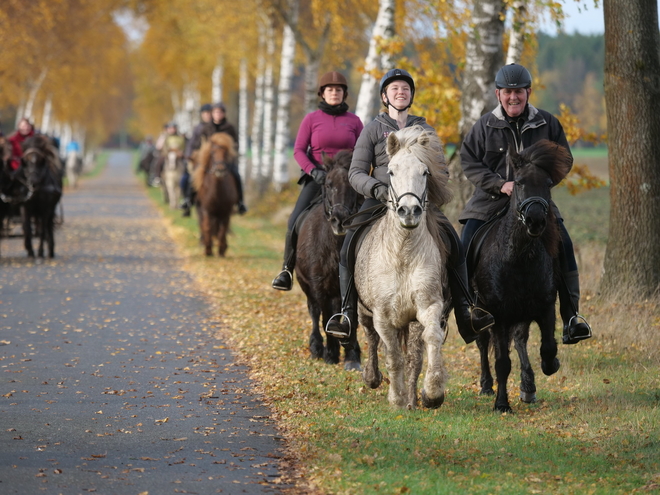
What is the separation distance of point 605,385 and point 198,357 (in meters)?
4.04

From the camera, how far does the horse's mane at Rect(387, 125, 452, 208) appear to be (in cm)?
716

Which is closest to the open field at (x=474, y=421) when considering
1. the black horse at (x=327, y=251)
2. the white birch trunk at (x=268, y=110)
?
the black horse at (x=327, y=251)

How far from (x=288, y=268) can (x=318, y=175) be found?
1.40 metres

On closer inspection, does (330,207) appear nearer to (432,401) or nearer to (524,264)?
(524,264)

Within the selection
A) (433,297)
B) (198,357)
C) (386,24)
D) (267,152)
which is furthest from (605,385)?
(267,152)

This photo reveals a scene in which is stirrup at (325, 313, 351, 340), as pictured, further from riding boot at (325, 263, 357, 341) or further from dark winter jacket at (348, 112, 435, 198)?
dark winter jacket at (348, 112, 435, 198)

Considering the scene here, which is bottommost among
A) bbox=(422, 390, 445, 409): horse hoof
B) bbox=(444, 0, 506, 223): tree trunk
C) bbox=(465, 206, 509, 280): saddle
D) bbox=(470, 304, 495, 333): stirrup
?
bbox=(422, 390, 445, 409): horse hoof

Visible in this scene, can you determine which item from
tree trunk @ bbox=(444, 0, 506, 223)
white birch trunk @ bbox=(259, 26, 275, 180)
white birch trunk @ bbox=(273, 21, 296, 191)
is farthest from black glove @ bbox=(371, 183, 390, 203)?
white birch trunk @ bbox=(259, 26, 275, 180)

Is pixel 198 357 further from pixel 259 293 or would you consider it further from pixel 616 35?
pixel 616 35

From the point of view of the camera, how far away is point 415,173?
22.7 feet

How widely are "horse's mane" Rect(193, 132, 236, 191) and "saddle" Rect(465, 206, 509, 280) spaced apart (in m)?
10.6

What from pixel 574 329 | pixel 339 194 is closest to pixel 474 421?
pixel 574 329

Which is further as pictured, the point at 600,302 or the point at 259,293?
the point at 259,293

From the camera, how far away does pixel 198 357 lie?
32.6 ft
